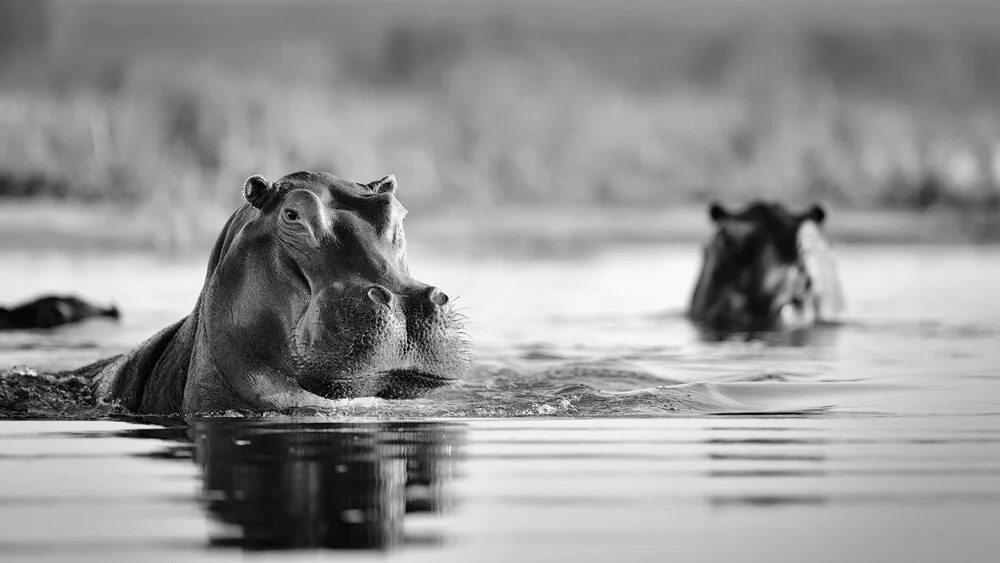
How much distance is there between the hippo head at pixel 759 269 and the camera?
14.0 meters

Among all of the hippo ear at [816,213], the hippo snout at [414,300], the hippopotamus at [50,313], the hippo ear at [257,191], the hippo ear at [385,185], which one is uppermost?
the hippo ear at [816,213]

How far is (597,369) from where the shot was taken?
391 inches

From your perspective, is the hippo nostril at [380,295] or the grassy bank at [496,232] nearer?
the hippo nostril at [380,295]

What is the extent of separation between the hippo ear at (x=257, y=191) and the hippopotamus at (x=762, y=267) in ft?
25.4

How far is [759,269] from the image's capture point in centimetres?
1400

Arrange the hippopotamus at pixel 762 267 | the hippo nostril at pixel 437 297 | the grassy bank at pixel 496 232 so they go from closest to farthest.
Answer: the hippo nostril at pixel 437 297, the hippopotamus at pixel 762 267, the grassy bank at pixel 496 232

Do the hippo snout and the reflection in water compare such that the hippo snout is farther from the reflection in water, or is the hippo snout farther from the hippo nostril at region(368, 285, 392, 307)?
the reflection in water

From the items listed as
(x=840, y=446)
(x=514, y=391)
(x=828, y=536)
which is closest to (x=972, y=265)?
(x=514, y=391)

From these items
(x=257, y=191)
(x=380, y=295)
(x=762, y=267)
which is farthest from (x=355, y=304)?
(x=762, y=267)

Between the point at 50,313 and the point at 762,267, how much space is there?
21.0ft

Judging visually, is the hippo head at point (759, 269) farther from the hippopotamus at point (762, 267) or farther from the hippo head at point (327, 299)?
the hippo head at point (327, 299)

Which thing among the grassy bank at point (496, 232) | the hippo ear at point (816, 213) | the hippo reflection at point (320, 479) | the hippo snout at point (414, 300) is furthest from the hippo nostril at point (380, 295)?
the grassy bank at point (496, 232)

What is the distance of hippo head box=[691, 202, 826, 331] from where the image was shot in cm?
1399

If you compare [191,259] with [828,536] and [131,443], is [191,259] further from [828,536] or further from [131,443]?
[828,536]
